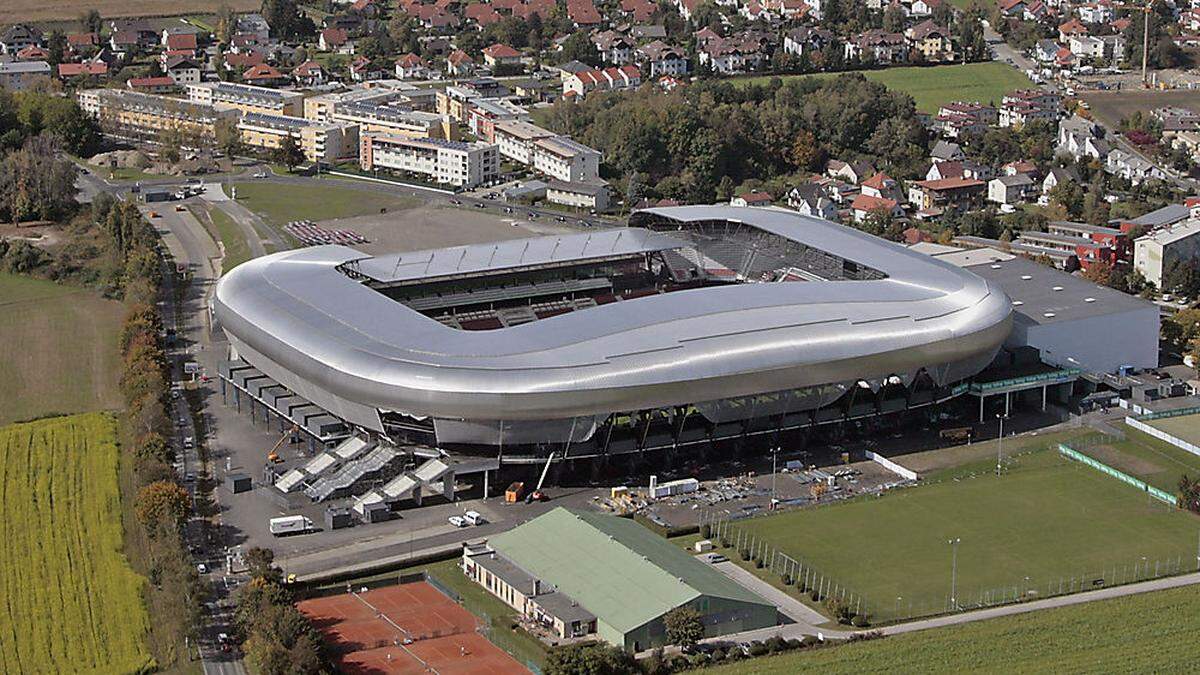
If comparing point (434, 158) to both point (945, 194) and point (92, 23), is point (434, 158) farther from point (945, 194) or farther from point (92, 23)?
point (92, 23)

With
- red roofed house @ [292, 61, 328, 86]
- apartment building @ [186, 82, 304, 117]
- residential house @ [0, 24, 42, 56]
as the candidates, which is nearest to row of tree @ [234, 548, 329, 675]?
apartment building @ [186, 82, 304, 117]

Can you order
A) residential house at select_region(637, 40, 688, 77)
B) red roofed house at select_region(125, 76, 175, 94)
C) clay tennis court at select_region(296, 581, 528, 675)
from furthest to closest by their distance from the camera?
residential house at select_region(637, 40, 688, 77) < red roofed house at select_region(125, 76, 175, 94) < clay tennis court at select_region(296, 581, 528, 675)

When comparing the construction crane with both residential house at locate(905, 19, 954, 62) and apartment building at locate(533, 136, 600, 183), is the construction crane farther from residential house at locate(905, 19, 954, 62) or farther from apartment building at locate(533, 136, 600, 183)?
residential house at locate(905, 19, 954, 62)

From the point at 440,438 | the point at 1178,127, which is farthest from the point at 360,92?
the point at 440,438

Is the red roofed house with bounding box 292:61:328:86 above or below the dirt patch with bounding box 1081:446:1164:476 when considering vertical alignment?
above

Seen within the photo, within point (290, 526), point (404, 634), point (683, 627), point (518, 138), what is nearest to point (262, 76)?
point (518, 138)

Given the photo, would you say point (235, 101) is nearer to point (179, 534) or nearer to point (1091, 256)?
point (1091, 256)

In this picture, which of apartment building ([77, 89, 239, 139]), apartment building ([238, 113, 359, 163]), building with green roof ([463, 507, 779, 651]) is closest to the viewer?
building with green roof ([463, 507, 779, 651])
